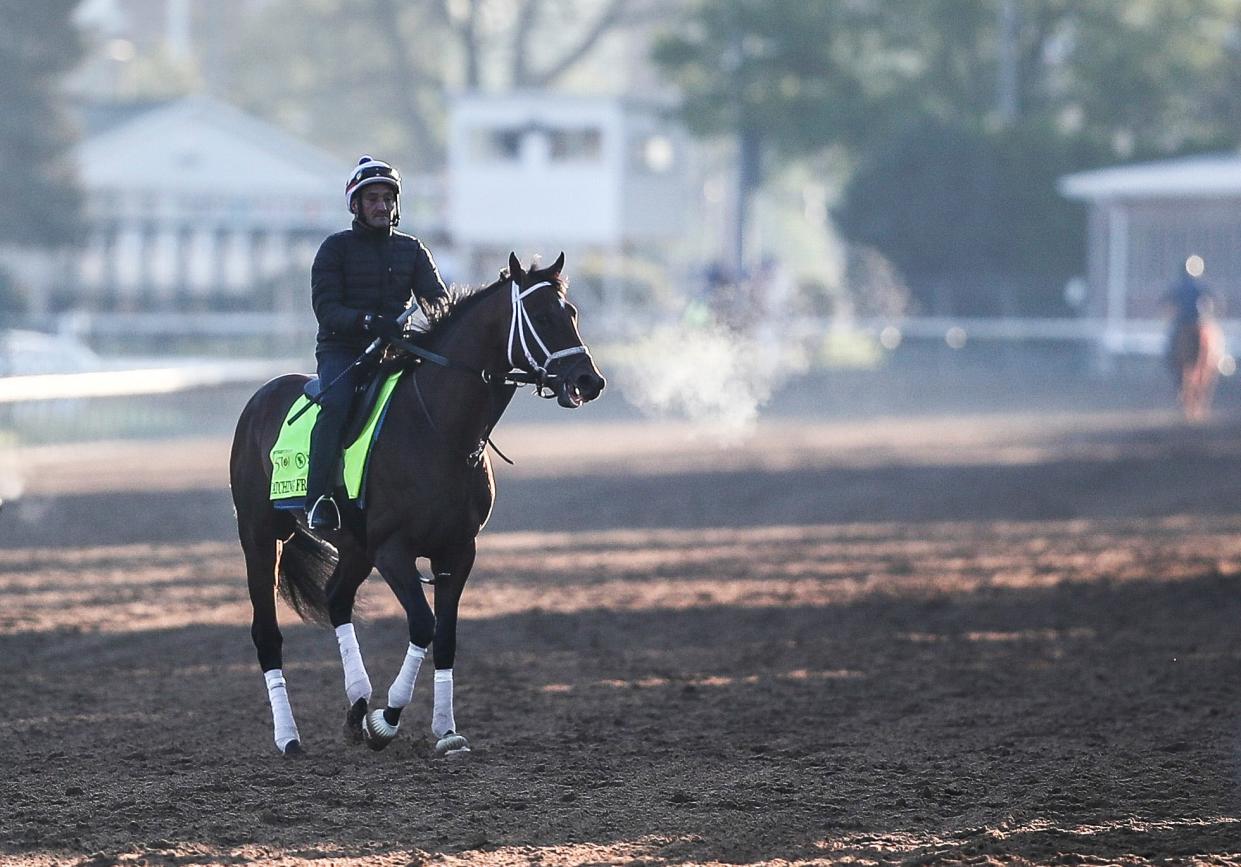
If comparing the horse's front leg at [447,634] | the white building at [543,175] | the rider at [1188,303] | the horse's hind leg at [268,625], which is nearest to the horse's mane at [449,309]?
the horse's front leg at [447,634]

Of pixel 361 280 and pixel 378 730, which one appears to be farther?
pixel 361 280

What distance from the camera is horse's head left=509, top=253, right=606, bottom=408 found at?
333 inches

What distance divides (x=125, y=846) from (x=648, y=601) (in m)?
7.53

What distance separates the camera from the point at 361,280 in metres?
9.23

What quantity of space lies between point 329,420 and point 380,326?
1.46ft

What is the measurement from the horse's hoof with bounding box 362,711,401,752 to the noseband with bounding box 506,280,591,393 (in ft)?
4.76

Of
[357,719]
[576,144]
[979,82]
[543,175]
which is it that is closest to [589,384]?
[357,719]

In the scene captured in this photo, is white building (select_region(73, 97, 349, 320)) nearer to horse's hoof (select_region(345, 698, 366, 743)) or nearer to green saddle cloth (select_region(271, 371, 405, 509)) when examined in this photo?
green saddle cloth (select_region(271, 371, 405, 509))

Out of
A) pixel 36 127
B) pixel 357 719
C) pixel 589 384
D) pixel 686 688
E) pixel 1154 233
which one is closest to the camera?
pixel 589 384

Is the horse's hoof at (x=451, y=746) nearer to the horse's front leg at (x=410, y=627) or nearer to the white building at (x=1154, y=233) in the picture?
the horse's front leg at (x=410, y=627)

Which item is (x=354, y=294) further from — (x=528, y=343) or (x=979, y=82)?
(x=979, y=82)

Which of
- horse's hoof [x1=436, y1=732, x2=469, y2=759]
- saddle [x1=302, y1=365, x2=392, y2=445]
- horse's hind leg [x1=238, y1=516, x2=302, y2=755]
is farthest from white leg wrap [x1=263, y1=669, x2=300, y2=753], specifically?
saddle [x1=302, y1=365, x2=392, y2=445]

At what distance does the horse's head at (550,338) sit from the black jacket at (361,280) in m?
0.63

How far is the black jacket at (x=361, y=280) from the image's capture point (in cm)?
916
